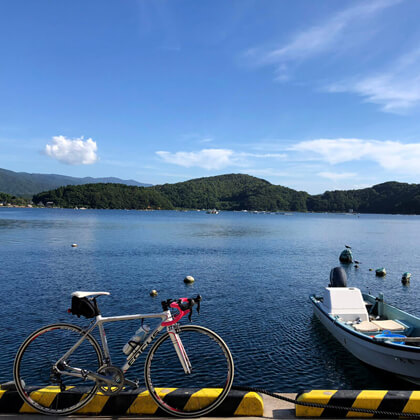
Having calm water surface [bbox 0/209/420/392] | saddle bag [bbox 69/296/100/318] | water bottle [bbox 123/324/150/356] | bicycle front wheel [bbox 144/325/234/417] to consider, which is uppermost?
saddle bag [bbox 69/296/100/318]

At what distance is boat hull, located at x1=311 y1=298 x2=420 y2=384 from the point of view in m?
13.0

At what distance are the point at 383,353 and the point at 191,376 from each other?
731cm

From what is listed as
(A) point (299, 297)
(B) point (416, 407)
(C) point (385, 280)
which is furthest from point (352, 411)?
(C) point (385, 280)

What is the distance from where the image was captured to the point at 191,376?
14453mm

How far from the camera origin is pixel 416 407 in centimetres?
593

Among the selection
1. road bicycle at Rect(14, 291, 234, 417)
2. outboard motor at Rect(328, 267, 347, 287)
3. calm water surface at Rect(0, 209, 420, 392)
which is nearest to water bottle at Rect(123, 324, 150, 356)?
road bicycle at Rect(14, 291, 234, 417)

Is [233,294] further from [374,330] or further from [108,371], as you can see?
[108,371]

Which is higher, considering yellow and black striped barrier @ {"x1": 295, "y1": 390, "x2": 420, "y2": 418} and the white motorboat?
yellow and black striped barrier @ {"x1": 295, "y1": 390, "x2": 420, "y2": 418}

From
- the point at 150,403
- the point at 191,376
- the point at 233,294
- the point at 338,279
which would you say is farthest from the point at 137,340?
the point at 233,294

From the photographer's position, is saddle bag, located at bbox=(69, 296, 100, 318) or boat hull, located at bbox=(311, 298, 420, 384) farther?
boat hull, located at bbox=(311, 298, 420, 384)

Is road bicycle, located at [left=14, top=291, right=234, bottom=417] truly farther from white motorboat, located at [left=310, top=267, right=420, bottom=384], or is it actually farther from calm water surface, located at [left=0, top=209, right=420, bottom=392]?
white motorboat, located at [left=310, top=267, right=420, bottom=384]

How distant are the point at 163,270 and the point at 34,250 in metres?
25.5

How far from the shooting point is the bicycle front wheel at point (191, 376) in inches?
230

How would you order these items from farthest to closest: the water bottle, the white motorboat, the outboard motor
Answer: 1. the outboard motor
2. the white motorboat
3. the water bottle
